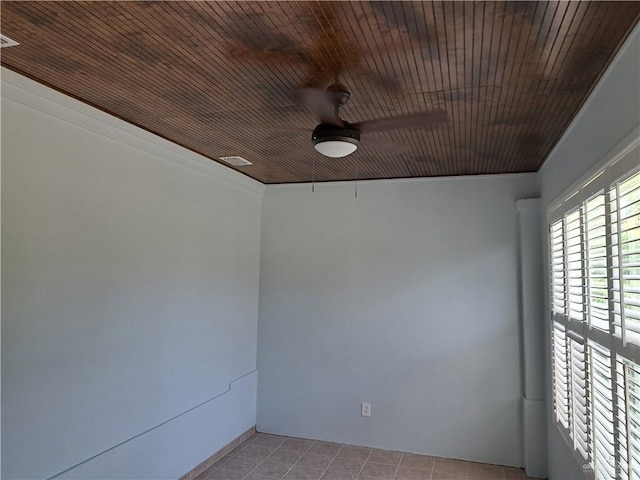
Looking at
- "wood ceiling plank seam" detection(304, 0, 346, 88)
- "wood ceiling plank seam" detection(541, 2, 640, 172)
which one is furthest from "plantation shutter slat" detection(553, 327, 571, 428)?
"wood ceiling plank seam" detection(304, 0, 346, 88)

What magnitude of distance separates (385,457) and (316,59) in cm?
345

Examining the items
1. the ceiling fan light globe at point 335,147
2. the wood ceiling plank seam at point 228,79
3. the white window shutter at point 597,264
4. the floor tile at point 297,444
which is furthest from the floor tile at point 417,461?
the wood ceiling plank seam at point 228,79

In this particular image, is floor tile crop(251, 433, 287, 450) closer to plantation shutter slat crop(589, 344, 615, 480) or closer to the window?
the window

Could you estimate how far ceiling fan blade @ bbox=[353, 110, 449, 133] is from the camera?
2000 millimetres

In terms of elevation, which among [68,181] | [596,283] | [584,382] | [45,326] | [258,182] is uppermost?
[258,182]

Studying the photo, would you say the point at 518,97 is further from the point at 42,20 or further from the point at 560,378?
the point at 42,20

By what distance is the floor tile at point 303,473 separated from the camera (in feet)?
11.4

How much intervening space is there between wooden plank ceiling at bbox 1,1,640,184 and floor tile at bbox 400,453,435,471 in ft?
8.99

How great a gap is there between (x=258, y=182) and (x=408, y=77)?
8.82ft

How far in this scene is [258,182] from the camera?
14.8ft

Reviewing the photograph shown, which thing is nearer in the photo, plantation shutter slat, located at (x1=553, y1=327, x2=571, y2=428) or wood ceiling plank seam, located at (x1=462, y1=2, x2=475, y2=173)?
wood ceiling plank seam, located at (x1=462, y1=2, x2=475, y2=173)

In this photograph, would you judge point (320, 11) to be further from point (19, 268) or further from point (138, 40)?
point (19, 268)

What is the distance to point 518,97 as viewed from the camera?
2.26 metres

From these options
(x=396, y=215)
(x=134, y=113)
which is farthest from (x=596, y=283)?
(x=134, y=113)
